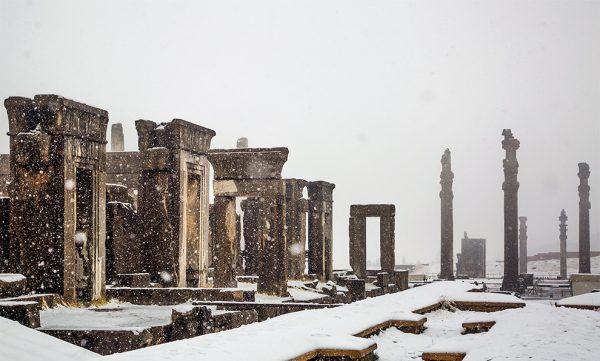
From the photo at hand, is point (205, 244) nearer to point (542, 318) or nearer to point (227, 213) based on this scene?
point (227, 213)

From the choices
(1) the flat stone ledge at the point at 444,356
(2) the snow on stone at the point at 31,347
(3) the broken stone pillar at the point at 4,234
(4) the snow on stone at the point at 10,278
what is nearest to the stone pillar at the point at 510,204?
(3) the broken stone pillar at the point at 4,234

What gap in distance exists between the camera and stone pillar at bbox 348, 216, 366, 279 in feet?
79.7

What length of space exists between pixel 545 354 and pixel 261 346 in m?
1.94

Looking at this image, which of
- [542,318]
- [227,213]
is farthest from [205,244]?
[542,318]

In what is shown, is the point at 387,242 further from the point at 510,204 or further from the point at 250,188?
the point at 250,188

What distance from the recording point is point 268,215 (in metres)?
16.9

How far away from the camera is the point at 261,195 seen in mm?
16922

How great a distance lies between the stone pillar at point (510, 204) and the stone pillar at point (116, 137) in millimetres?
18054

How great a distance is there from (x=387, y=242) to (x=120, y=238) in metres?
10.8

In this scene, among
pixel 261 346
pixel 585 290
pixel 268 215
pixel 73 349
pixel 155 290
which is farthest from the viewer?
pixel 585 290

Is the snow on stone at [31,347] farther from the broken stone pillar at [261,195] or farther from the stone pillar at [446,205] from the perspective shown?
the stone pillar at [446,205]

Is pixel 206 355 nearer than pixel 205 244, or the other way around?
pixel 206 355

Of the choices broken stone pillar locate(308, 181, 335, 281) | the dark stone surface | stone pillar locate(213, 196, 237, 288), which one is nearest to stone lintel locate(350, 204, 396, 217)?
broken stone pillar locate(308, 181, 335, 281)

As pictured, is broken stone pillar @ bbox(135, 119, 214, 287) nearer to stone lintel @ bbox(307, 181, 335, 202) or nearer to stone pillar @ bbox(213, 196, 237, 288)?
stone pillar @ bbox(213, 196, 237, 288)
